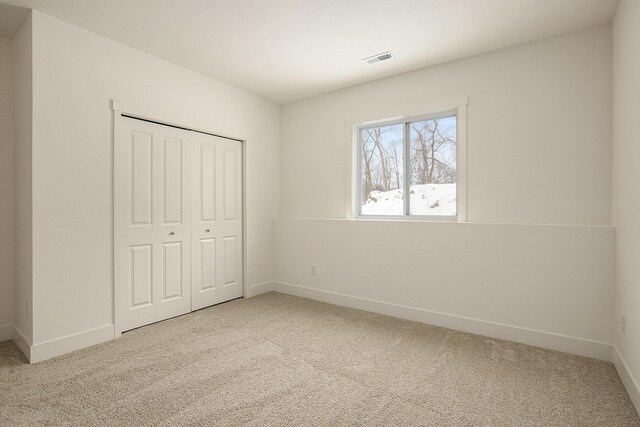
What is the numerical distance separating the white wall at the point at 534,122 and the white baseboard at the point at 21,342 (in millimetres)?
3909

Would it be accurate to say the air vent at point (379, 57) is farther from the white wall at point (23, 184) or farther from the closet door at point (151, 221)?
the white wall at point (23, 184)

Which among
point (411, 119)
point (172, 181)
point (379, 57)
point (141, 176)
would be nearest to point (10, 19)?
point (141, 176)

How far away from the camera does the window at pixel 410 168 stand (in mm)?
3541

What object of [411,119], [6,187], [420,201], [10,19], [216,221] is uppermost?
[10,19]

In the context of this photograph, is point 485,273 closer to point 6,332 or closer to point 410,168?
point 410,168

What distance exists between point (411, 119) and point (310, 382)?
2893 millimetres

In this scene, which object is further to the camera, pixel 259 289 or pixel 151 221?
pixel 259 289

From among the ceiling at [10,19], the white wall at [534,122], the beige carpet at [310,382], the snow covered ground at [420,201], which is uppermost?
the ceiling at [10,19]

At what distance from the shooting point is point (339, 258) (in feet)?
13.3

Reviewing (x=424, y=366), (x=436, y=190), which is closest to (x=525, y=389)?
(x=424, y=366)

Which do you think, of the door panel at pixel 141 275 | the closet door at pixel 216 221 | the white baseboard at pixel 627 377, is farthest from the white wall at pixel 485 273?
the door panel at pixel 141 275

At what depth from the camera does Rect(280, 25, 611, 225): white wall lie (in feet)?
8.94

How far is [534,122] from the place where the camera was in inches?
116

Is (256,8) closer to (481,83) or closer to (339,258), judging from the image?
(481,83)
